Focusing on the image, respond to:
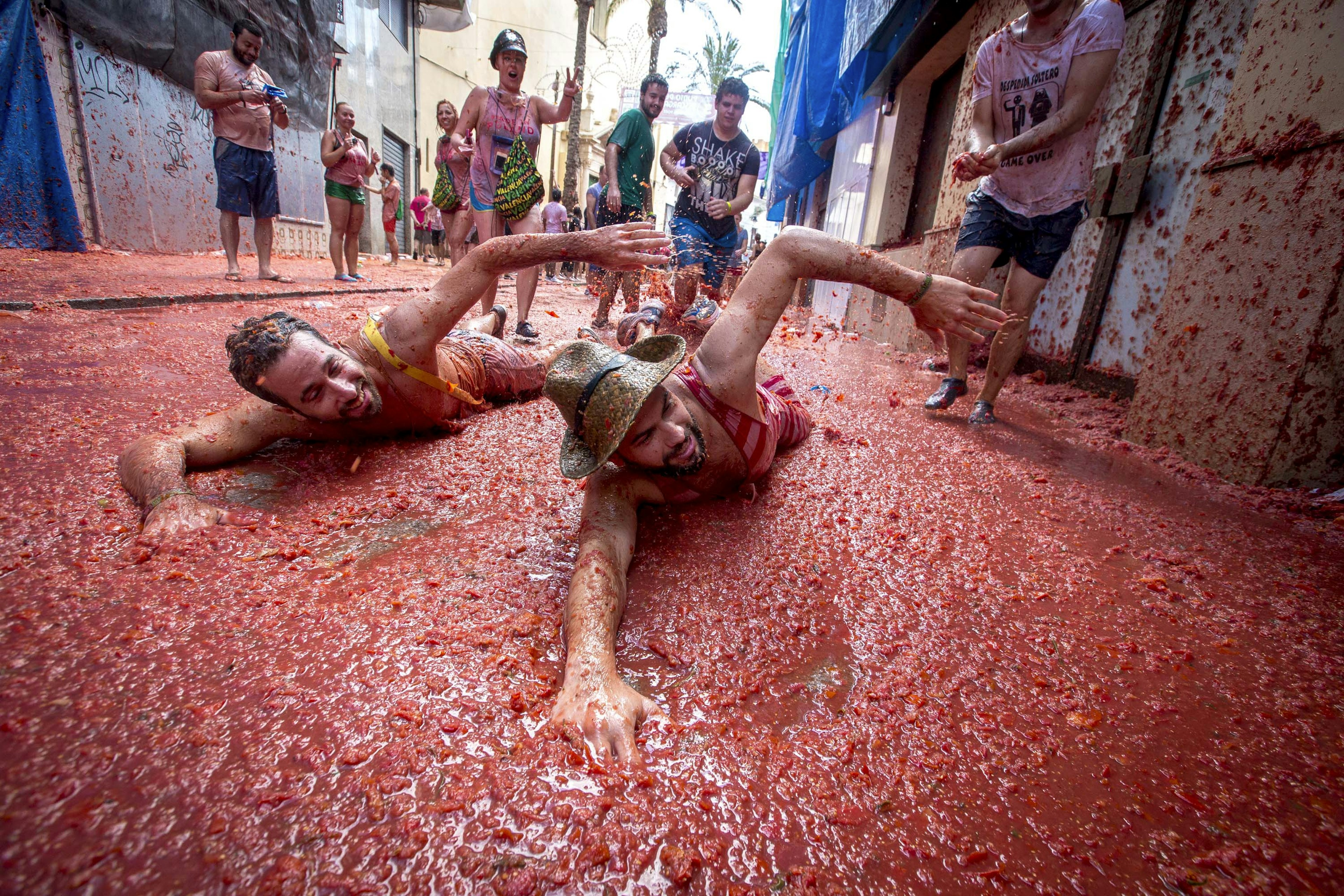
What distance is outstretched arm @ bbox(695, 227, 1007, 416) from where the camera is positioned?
6.06 ft

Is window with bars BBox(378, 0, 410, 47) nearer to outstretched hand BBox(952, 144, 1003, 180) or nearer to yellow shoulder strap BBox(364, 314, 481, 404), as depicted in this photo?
yellow shoulder strap BBox(364, 314, 481, 404)

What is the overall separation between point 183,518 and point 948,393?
126 inches

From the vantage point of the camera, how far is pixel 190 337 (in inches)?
140

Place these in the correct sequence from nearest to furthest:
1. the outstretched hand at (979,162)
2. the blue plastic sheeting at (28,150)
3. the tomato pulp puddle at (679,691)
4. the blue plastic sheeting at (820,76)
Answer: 1. the tomato pulp puddle at (679,691)
2. the outstretched hand at (979,162)
3. the blue plastic sheeting at (28,150)
4. the blue plastic sheeting at (820,76)

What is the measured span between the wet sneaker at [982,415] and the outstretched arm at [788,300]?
1194 mm

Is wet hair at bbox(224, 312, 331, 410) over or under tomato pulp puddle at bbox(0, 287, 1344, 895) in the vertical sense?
over

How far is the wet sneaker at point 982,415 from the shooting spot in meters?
2.97

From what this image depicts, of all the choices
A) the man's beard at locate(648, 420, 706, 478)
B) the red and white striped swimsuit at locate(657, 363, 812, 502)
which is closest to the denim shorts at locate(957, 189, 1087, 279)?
the red and white striped swimsuit at locate(657, 363, 812, 502)

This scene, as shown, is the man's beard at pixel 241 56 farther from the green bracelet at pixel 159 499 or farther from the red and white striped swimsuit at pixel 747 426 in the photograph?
the red and white striped swimsuit at pixel 747 426

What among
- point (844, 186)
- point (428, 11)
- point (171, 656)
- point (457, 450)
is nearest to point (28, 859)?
point (171, 656)

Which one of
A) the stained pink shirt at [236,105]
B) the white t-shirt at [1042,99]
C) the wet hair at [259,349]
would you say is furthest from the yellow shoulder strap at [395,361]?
the stained pink shirt at [236,105]

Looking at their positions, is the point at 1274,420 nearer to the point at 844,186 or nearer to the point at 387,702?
the point at 387,702

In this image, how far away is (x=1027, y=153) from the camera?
2.71 metres

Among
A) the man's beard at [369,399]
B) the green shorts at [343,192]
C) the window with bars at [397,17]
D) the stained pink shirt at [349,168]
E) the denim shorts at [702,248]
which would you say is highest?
the window with bars at [397,17]
